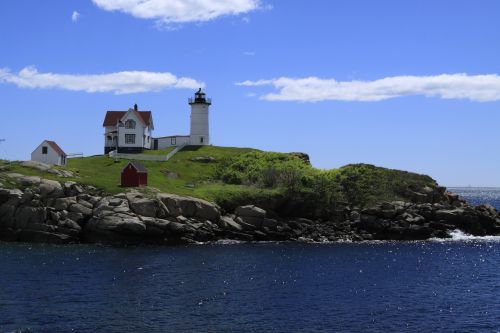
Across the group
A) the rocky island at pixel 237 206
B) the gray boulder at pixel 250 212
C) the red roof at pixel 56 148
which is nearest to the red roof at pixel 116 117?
the rocky island at pixel 237 206

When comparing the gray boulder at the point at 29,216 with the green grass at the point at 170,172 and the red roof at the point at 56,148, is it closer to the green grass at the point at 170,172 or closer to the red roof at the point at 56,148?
the green grass at the point at 170,172

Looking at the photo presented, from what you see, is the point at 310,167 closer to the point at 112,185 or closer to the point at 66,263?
the point at 112,185

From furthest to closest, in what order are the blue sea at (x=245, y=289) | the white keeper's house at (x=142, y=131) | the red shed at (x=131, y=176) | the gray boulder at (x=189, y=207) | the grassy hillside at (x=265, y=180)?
1. the white keeper's house at (x=142, y=131)
2. the grassy hillside at (x=265, y=180)
3. the red shed at (x=131, y=176)
4. the gray boulder at (x=189, y=207)
5. the blue sea at (x=245, y=289)

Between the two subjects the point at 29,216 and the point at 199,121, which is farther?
the point at 199,121

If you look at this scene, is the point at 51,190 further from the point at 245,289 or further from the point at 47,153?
the point at 245,289

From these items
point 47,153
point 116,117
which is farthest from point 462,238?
point 116,117

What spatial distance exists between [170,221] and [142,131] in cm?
5013

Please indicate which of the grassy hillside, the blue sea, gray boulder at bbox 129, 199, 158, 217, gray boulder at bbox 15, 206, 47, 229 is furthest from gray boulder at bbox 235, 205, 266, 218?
gray boulder at bbox 15, 206, 47, 229

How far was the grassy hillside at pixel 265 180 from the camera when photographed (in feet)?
309

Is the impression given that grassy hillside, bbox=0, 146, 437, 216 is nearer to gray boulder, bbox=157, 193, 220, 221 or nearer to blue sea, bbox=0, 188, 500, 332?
gray boulder, bbox=157, 193, 220, 221

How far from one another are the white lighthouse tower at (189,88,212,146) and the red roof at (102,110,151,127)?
35.3ft

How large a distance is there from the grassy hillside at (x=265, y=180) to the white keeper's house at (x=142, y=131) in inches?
333

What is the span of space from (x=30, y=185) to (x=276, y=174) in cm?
3894

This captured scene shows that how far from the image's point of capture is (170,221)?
271 ft
